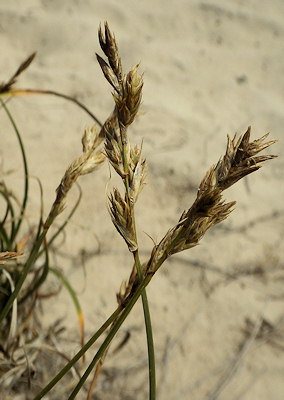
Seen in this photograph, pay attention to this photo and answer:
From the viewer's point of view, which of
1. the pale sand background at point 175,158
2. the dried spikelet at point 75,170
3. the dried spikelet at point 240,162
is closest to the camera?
the dried spikelet at point 240,162

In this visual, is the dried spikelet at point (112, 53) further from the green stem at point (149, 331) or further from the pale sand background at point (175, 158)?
the pale sand background at point (175, 158)

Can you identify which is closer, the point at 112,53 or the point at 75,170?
the point at 112,53

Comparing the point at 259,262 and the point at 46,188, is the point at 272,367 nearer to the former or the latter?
the point at 259,262

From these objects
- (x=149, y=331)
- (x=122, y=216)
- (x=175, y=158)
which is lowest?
(x=149, y=331)

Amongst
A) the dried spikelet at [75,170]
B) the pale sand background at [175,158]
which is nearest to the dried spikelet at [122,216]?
the dried spikelet at [75,170]

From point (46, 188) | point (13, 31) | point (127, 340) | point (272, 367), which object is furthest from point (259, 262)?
point (13, 31)

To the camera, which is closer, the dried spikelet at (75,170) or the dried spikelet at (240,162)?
the dried spikelet at (240,162)

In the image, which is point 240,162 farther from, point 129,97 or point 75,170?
point 75,170

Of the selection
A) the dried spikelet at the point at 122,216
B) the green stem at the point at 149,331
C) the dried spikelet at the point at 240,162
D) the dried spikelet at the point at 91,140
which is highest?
the dried spikelet at the point at 91,140

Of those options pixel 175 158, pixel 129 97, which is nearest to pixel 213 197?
pixel 129 97
